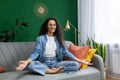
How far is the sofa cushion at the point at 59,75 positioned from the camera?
2.42 m

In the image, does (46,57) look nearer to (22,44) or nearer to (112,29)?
(22,44)

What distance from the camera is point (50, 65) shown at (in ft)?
9.43

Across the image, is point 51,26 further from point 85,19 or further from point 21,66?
point 85,19

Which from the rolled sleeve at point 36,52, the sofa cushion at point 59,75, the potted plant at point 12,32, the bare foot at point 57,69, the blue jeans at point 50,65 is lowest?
the sofa cushion at point 59,75

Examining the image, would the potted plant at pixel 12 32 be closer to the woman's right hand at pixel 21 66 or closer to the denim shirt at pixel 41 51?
the denim shirt at pixel 41 51

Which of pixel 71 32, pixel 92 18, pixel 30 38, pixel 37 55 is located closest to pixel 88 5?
pixel 92 18

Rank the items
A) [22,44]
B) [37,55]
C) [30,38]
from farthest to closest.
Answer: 1. [30,38]
2. [22,44]
3. [37,55]

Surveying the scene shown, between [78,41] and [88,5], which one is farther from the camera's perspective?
[78,41]

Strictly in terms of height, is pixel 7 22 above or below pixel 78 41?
above

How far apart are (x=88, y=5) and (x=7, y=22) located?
1.74 meters

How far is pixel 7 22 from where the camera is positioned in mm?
3914

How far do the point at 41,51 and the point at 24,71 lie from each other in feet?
1.25

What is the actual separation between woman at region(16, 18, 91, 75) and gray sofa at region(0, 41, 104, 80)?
0.11 meters

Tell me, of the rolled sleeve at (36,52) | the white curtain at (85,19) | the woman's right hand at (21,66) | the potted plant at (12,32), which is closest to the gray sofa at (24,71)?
the woman's right hand at (21,66)
